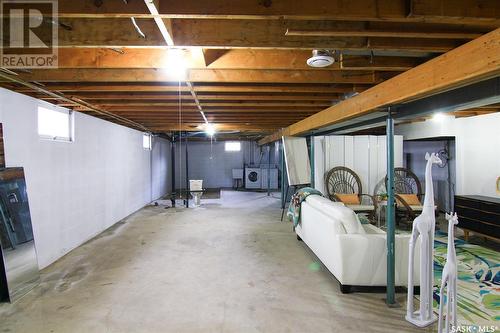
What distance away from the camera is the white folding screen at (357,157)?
616cm

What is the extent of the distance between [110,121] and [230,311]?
191 inches

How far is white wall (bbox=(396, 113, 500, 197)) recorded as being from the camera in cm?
481

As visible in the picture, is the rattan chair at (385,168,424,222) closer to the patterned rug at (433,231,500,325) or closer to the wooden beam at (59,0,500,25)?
the patterned rug at (433,231,500,325)

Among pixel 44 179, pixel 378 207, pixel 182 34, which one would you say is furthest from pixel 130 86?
pixel 378 207

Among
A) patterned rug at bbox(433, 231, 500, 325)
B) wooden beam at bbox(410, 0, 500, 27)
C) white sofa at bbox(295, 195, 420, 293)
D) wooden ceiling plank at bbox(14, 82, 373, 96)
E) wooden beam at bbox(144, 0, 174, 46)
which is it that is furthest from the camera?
wooden ceiling plank at bbox(14, 82, 373, 96)

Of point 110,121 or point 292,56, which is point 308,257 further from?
point 110,121

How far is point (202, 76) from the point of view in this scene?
267 cm

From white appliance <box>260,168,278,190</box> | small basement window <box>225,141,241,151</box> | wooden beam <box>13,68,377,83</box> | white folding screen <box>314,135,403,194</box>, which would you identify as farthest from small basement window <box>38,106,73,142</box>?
small basement window <box>225,141,241,151</box>

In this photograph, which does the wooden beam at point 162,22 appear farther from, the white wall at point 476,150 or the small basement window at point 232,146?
the small basement window at point 232,146

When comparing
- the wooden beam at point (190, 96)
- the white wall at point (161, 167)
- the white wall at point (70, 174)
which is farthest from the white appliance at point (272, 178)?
the wooden beam at point (190, 96)

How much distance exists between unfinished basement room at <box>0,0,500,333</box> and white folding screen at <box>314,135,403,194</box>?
0.72 metres

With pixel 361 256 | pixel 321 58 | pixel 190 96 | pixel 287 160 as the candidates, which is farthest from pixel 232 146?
pixel 321 58

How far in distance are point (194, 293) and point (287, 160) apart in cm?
348

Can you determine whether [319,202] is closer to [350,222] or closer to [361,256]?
[350,222]
